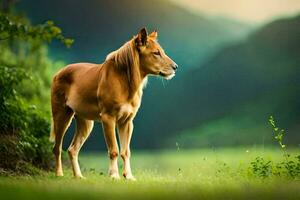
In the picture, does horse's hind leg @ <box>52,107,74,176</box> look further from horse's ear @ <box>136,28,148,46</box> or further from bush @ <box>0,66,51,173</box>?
horse's ear @ <box>136,28,148,46</box>

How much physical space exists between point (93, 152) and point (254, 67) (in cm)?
450

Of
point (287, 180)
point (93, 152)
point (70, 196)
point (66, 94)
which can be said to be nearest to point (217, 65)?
point (93, 152)

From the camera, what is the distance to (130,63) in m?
9.11

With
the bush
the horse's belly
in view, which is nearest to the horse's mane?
the horse's belly

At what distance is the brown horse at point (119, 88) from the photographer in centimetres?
895

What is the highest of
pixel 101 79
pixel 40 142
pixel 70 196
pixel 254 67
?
pixel 254 67

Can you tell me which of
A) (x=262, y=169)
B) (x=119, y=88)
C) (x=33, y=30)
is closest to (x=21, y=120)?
(x=33, y=30)

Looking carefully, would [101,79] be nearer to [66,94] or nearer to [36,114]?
[66,94]

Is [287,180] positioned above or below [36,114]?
below

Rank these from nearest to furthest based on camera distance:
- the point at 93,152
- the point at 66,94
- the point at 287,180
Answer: the point at 287,180
the point at 66,94
the point at 93,152

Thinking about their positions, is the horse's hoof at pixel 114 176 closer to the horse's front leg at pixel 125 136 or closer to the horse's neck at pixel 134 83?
the horse's front leg at pixel 125 136

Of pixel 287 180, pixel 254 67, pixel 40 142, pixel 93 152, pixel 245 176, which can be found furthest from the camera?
pixel 254 67

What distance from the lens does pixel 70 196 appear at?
6074 millimetres

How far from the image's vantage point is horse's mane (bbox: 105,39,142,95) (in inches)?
357
